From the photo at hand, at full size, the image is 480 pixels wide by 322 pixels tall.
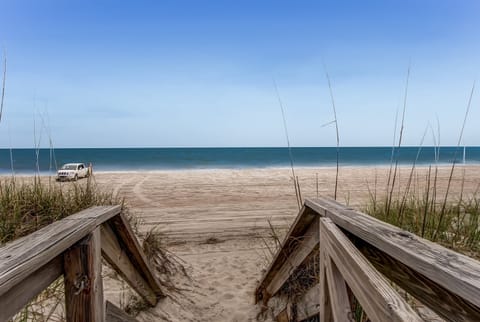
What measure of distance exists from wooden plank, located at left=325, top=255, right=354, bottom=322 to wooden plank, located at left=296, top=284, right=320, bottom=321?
3.47 ft

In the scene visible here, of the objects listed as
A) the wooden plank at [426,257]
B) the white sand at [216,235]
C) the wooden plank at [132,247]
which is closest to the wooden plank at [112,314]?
the wooden plank at [132,247]

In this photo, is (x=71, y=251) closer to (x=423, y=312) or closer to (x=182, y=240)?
(x=423, y=312)

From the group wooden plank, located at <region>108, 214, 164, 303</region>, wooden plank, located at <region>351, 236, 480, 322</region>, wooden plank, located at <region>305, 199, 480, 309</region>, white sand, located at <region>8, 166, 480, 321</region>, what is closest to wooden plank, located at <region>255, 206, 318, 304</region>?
white sand, located at <region>8, 166, 480, 321</region>

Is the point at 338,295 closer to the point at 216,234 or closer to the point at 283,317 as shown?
the point at 283,317

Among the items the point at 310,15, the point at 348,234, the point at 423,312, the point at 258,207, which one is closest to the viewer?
the point at 348,234

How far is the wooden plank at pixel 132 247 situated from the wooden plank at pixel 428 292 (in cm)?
153

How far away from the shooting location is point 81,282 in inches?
51.4

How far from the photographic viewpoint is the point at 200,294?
329 centimetres

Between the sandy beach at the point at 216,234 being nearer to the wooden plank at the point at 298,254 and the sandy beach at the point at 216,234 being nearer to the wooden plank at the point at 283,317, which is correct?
the wooden plank at the point at 283,317

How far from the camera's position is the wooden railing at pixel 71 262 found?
33.1 inches

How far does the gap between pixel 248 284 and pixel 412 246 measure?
276 centimetres

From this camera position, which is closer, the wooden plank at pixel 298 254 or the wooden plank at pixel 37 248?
the wooden plank at pixel 37 248

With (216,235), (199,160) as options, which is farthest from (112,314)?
(199,160)

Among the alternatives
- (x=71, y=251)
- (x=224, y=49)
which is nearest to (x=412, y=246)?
(x=71, y=251)
